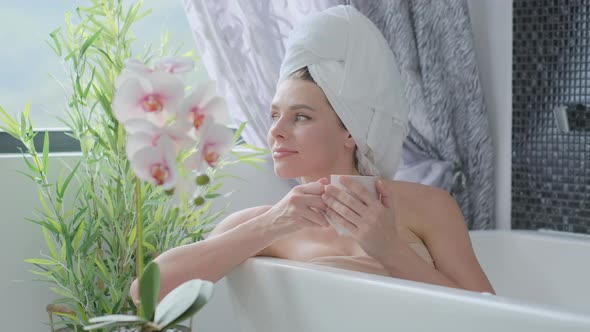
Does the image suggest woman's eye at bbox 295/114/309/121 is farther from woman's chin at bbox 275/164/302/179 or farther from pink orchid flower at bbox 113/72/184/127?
pink orchid flower at bbox 113/72/184/127

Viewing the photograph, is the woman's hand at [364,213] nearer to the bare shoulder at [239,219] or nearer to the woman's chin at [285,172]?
the woman's chin at [285,172]

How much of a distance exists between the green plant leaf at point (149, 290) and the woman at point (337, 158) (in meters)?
1.13

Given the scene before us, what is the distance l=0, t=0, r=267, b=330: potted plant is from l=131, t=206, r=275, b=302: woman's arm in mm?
358

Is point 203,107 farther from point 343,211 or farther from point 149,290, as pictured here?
point 343,211

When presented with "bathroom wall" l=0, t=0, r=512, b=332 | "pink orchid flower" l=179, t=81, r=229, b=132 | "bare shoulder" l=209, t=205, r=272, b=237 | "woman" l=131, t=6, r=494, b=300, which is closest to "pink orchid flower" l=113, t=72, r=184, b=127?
"pink orchid flower" l=179, t=81, r=229, b=132

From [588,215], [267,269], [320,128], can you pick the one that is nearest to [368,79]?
[320,128]

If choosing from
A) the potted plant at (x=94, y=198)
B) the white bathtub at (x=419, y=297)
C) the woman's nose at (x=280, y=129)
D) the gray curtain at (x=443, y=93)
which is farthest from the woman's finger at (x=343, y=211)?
the gray curtain at (x=443, y=93)

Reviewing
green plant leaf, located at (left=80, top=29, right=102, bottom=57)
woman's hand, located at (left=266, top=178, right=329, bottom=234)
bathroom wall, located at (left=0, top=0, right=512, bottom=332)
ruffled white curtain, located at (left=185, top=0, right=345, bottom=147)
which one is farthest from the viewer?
ruffled white curtain, located at (left=185, top=0, right=345, bottom=147)

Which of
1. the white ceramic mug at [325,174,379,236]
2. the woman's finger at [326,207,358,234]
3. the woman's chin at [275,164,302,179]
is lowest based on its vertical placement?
the woman's finger at [326,207,358,234]

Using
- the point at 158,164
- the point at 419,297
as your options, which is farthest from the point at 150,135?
the point at 419,297

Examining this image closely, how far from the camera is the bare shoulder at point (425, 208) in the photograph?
2.45m

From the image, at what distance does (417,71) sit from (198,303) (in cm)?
257

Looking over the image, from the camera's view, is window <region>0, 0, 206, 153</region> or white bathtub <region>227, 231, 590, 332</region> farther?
window <region>0, 0, 206, 153</region>

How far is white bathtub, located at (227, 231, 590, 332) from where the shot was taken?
5.65 ft
